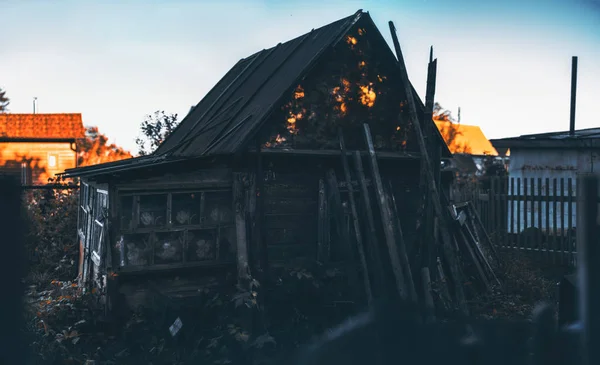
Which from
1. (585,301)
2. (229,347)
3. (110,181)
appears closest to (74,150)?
(110,181)

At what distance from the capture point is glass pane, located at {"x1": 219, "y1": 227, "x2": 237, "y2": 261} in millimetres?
8578

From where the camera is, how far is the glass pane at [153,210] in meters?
8.09

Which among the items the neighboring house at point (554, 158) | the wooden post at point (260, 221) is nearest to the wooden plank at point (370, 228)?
the wooden post at point (260, 221)

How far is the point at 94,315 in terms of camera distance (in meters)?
7.75

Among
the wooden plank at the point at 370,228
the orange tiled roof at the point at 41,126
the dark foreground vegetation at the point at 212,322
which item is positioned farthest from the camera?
the orange tiled roof at the point at 41,126

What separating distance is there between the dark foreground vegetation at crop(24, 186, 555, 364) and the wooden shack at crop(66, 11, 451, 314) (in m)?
0.48

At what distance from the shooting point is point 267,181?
8.84 meters

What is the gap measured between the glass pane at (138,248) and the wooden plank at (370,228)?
135 inches

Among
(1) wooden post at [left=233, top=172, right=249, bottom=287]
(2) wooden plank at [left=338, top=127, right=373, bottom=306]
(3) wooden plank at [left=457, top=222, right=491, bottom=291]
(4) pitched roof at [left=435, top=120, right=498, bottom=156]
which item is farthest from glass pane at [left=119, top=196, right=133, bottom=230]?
(4) pitched roof at [left=435, top=120, right=498, bottom=156]

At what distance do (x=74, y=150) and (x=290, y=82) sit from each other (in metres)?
25.4

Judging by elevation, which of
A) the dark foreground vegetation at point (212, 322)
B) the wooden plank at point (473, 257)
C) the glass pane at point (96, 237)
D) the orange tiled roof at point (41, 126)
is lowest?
the dark foreground vegetation at point (212, 322)

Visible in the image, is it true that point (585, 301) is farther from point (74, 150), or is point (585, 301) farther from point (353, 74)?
point (74, 150)

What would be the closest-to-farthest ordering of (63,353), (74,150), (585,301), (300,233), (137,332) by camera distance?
(585,301) < (63,353) < (137,332) < (300,233) < (74,150)

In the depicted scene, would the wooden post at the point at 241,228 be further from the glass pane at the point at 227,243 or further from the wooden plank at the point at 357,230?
the wooden plank at the point at 357,230
